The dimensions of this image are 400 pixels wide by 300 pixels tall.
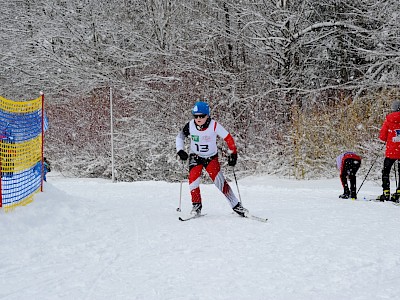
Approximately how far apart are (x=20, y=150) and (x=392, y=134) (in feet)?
23.3

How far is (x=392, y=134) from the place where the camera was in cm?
924

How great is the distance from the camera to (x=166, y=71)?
21.0m

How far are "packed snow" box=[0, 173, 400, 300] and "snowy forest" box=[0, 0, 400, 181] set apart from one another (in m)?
6.12

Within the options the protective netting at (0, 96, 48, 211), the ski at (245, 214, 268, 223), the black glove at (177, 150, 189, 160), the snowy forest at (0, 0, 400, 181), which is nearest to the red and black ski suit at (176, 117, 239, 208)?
the black glove at (177, 150, 189, 160)

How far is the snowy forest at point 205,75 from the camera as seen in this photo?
1520cm

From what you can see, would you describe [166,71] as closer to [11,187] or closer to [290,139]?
[290,139]

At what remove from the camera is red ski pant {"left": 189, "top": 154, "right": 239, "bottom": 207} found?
299 inches

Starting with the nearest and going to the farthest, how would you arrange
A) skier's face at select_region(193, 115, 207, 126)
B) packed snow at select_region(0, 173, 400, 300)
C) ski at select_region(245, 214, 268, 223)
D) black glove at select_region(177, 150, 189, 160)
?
packed snow at select_region(0, 173, 400, 300) → ski at select_region(245, 214, 268, 223) → black glove at select_region(177, 150, 189, 160) → skier's face at select_region(193, 115, 207, 126)

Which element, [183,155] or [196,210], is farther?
[196,210]

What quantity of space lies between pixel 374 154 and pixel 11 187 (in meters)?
9.75

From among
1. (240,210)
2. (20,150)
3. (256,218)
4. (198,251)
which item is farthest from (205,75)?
(198,251)

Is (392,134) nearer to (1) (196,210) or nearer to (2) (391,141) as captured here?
(2) (391,141)

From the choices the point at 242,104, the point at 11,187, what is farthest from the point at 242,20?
the point at 11,187

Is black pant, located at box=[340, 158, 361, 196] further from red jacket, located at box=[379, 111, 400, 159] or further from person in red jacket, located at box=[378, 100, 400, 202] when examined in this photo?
red jacket, located at box=[379, 111, 400, 159]
